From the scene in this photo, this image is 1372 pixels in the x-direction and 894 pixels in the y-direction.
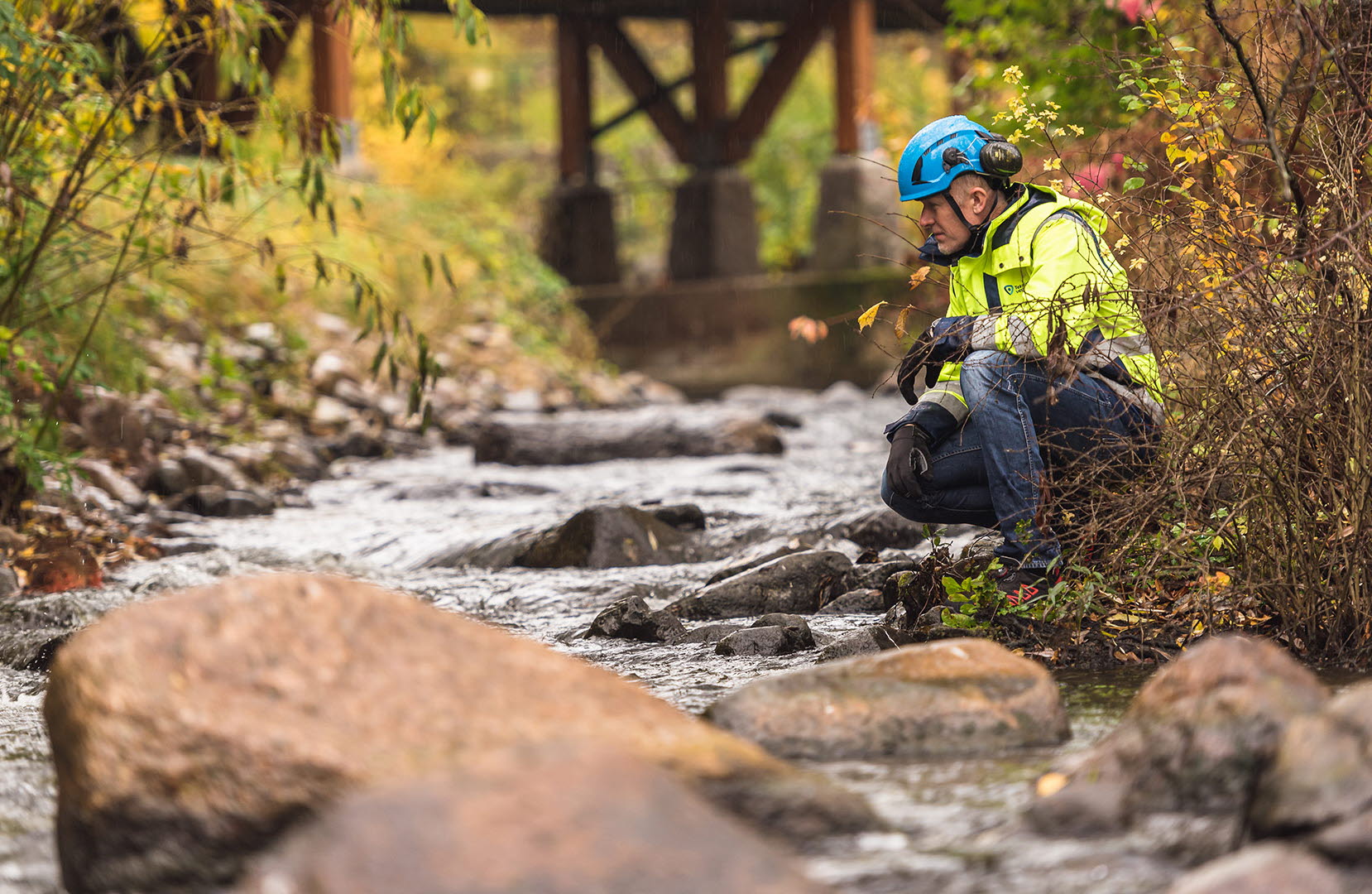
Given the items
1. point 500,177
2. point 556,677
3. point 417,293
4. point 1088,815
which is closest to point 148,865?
point 556,677

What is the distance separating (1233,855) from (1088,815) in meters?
0.32

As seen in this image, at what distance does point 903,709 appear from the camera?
2.87 metres

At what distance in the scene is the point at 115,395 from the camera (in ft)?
27.4

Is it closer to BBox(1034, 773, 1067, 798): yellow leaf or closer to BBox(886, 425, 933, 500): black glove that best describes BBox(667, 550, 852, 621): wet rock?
BBox(886, 425, 933, 500): black glove

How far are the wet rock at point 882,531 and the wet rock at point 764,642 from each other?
1.80 m

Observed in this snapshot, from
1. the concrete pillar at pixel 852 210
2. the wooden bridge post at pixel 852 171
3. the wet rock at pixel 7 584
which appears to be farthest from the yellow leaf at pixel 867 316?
the wooden bridge post at pixel 852 171

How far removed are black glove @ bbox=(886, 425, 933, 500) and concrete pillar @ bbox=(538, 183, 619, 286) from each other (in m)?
14.9

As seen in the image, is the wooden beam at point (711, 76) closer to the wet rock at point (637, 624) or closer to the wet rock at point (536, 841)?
the wet rock at point (637, 624)

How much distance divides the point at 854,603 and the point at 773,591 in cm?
29

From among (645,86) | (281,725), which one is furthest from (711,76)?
(281,725)

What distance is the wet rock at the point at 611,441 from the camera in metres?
10.0

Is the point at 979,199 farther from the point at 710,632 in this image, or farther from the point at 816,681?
the point at 816,681

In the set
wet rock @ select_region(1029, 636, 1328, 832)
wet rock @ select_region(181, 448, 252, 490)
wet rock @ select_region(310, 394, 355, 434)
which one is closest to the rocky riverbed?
wet rock @ select_region(1029, 636, 1328, 832)

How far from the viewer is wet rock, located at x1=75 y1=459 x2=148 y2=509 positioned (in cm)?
773
